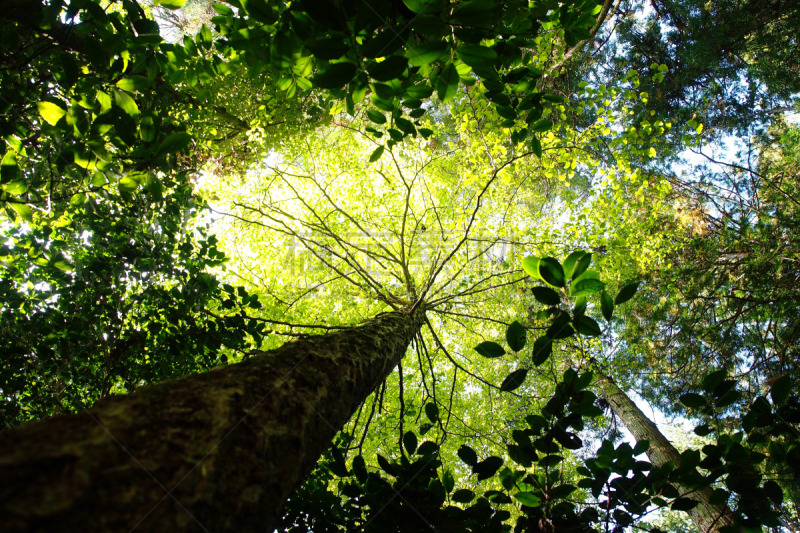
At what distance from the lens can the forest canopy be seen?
Answer: 0.75m

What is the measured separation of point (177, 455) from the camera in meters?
0.61

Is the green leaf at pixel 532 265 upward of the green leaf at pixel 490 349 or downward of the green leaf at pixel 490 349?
upward

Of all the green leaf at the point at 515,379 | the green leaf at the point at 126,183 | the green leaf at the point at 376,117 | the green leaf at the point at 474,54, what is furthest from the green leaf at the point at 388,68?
the green leaf at the point at 126,183

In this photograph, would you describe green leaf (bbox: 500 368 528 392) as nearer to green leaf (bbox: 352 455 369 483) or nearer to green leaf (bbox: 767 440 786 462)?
green leaf (bbox: 352 455 369 483)

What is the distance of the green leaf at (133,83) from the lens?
128cm

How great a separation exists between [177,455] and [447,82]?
1.25m

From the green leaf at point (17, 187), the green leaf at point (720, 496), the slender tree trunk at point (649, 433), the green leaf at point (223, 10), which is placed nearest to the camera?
the green leaf at point (720, 496)

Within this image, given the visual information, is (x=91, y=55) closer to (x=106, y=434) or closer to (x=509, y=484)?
(x=106, y=434)

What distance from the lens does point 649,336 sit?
632 cm

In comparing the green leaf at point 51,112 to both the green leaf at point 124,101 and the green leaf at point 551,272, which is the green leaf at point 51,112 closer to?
the green leaf at point 124,101

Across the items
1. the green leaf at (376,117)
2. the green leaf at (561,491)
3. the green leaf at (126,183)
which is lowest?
the green leaf at (561,491)


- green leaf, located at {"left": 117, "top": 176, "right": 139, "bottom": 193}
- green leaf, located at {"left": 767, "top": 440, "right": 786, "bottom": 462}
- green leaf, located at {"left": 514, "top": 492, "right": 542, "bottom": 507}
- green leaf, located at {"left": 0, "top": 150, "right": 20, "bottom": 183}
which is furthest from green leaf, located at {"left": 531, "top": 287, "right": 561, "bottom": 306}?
green leaf, located at {"left": 0, "top": 150, "right": 20, "bottom": 183}

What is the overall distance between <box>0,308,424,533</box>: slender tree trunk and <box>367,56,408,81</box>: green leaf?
907mm

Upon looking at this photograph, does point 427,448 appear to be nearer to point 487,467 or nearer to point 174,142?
point 487,467
